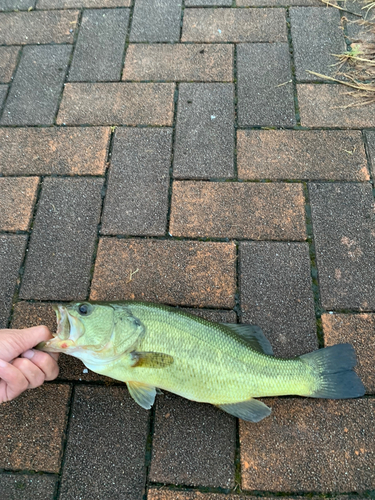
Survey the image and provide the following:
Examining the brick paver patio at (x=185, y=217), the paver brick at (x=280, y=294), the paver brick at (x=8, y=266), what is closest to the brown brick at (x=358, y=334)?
the brick paver patio at (x=185, y=217)

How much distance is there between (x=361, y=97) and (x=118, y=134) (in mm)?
2274

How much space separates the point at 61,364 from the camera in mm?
2602

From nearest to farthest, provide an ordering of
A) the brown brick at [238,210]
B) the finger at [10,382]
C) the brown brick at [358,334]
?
the finger at [10,382], the brown brick at [358,334], the brown brick at [238,210]

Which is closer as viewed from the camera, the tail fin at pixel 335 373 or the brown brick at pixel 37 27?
the tail fin at pixel 335 373

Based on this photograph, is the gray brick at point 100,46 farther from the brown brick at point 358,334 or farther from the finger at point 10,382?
the brown brick at point 358,334

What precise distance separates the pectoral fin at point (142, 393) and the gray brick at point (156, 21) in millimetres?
3311

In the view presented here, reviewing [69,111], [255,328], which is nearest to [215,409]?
[255,328]

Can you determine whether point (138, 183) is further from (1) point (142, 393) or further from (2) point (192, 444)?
(2) point (192, 444)

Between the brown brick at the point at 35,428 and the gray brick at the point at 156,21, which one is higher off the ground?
the gray brick at the point at 156,21

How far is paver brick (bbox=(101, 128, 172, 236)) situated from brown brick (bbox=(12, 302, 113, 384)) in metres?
0.77

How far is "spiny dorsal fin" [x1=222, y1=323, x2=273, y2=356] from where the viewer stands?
7.84ft

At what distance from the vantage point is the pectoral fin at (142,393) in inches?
89.7

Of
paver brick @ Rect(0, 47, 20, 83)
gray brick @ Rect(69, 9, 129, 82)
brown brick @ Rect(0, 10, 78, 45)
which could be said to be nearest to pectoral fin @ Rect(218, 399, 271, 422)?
gray brick @ Rect(69, 9, 129, 82)

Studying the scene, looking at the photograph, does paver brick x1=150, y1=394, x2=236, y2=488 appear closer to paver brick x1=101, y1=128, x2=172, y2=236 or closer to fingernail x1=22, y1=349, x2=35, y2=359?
fingernail x1=22, y1=349, x2=35, y2=359
